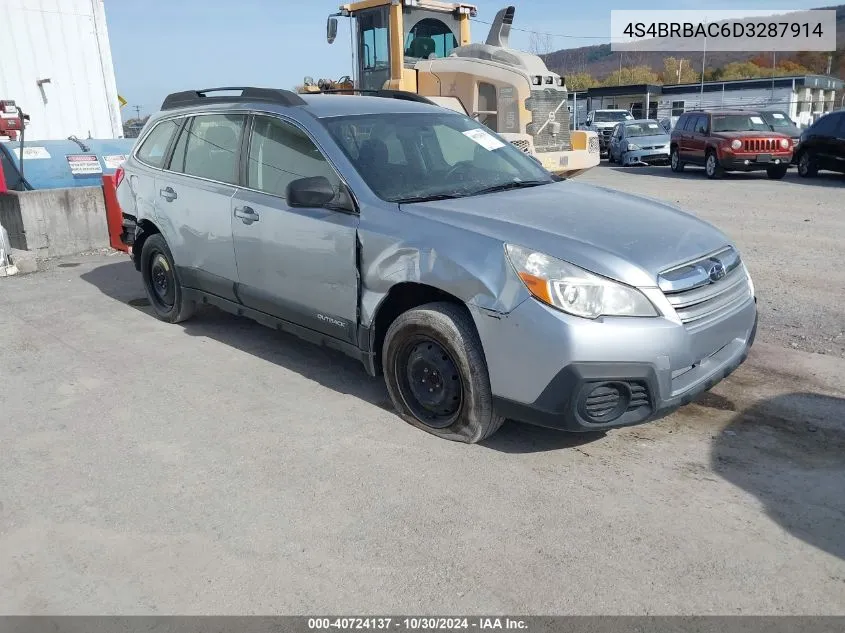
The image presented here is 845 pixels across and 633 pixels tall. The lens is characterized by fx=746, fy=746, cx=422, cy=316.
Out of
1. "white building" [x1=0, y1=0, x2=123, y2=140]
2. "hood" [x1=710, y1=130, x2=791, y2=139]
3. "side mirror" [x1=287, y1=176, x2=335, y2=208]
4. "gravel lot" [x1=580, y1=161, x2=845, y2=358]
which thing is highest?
"white building" [x1=0, y1=0, x2=123, y2=140]

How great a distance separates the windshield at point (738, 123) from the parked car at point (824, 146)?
3.67 feet

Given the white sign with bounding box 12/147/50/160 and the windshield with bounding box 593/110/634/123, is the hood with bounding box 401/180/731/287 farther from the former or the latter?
the windshield with bounding box 593/110/634/123

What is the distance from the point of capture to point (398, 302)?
419 centimetres

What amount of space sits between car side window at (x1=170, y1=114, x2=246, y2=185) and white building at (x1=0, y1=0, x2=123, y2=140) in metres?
8.39

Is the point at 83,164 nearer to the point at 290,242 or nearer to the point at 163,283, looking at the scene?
the point at 163,283

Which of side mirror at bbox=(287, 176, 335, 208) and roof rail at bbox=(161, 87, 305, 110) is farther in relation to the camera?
roof rail at bbox=(161, 87, 305, 110)

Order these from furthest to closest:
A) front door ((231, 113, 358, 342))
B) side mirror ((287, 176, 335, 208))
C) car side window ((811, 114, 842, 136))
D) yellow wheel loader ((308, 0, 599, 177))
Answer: car side window ((811, 114, 842, 136)), yellow wheel loader ((308, 0, 599, 177)), front door ((231, 113, 358, 342)), side mirror ((287, 176, 335, 208))

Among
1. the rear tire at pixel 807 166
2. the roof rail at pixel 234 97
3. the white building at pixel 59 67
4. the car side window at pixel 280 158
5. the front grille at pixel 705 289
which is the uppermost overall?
the white building at pixel 59 67

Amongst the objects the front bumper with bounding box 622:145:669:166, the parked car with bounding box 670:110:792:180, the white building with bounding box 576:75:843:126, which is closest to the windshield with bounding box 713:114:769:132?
the parked car with bounding box 670:110:792:180

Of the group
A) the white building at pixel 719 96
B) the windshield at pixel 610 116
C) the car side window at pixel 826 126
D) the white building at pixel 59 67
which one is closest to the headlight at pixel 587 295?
the white building at pixel 59 67

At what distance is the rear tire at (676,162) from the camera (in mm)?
20391

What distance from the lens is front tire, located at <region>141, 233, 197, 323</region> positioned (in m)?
6.10

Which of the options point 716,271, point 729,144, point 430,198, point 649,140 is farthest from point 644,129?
point 716,271
